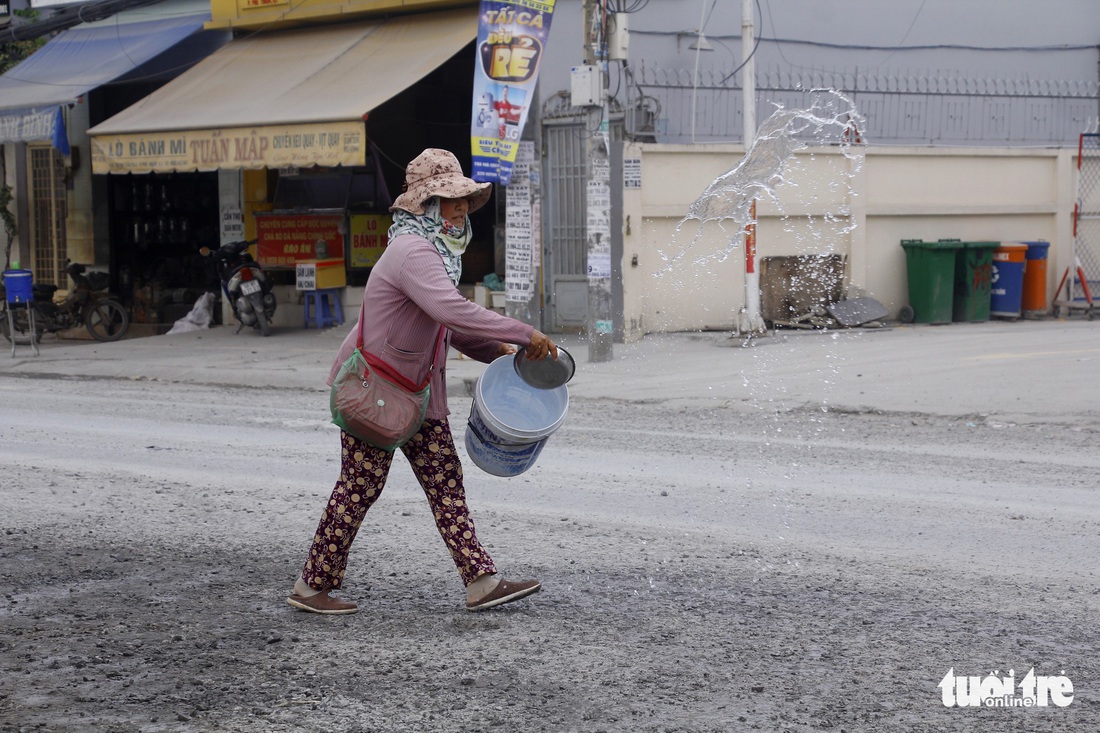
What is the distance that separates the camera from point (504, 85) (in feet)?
43.4

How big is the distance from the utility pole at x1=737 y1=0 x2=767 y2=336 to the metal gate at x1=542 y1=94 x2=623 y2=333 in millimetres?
2116

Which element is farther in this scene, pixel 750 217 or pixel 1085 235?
pixel 1085 235

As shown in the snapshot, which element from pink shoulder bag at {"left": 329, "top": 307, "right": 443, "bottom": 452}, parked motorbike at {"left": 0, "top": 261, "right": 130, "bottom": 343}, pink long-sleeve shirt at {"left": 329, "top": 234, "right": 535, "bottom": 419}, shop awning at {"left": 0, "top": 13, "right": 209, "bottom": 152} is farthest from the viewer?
parked motorbike at {"left": 0, "top": 261, "right": 130, "bottom": 343}

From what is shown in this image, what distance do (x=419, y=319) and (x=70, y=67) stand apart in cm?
1611

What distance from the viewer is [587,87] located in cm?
1252

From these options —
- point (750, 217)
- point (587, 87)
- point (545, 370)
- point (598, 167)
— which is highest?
point (587, 87)

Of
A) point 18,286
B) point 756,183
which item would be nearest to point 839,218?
point 756,183

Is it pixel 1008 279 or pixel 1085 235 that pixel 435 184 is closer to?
pixel 1008 279

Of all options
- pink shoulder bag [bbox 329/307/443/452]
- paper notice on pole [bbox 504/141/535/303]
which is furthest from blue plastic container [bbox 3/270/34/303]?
pink shoulder bag [bbox 329/307/443/452]

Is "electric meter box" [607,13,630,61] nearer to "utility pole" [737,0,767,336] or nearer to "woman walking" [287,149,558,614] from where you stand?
"utility pole" [737,0,767,336]

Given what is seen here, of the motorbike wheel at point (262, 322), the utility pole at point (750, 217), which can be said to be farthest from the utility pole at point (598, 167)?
the motorbike wheel at point (262, 322)

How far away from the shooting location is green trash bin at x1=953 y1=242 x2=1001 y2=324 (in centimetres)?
1594

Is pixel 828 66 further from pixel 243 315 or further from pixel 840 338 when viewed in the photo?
pixel 243 315

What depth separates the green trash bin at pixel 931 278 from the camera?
51.7ft
